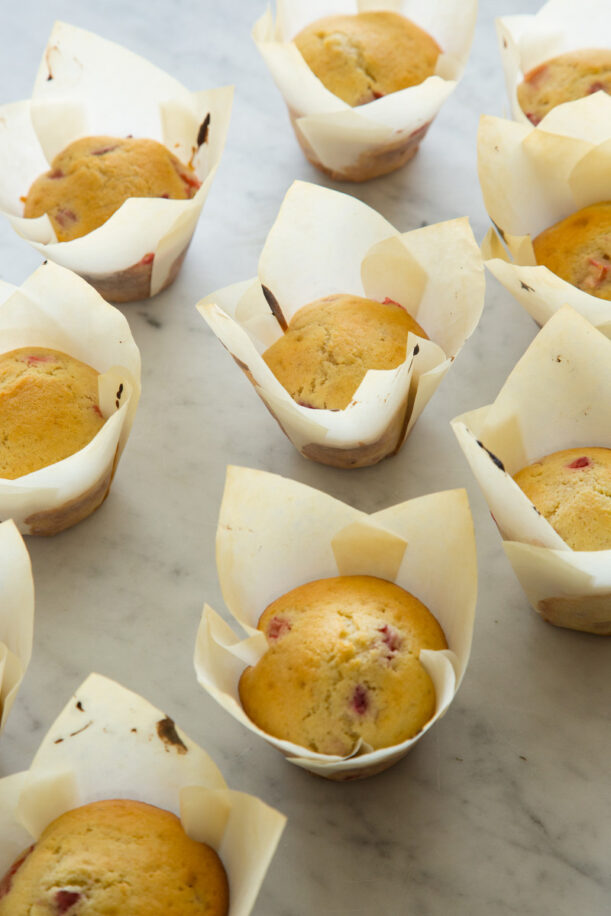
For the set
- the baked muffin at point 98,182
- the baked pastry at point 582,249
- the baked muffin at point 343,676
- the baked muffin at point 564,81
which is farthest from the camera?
the baked muffin at point 564,81

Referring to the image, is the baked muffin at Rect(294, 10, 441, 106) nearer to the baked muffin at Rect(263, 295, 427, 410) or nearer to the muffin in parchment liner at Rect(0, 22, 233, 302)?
the muffin in parchment liner at Rect(0, 22, 233, 302)

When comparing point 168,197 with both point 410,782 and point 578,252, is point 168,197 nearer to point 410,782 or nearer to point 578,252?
point 578,252

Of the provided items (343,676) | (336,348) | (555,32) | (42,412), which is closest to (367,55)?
(555,32)

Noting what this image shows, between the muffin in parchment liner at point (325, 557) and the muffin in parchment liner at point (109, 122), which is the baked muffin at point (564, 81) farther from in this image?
the muffin in parchment liner at point (325, 557)

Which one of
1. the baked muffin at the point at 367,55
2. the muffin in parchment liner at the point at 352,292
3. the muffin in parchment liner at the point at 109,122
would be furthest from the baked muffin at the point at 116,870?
the baked muffin at the point at 367,55

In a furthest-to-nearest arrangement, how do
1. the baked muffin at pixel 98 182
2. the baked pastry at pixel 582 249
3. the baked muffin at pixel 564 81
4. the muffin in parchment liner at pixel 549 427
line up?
the baked muffin at pixel 564 81 → the baked muffin at pixel 98 182 → the baked pastry at pixel 582 249 → the muffin in parchment liner at pixel 549 427

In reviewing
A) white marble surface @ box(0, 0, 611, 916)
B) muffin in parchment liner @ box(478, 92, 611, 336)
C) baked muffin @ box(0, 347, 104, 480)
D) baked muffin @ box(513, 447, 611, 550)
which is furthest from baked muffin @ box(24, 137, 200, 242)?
baked muffin @ box(513, 447, 611, 550)

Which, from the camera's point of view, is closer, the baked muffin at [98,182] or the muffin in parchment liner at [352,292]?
the muffin in parchment liner at [352,292]
